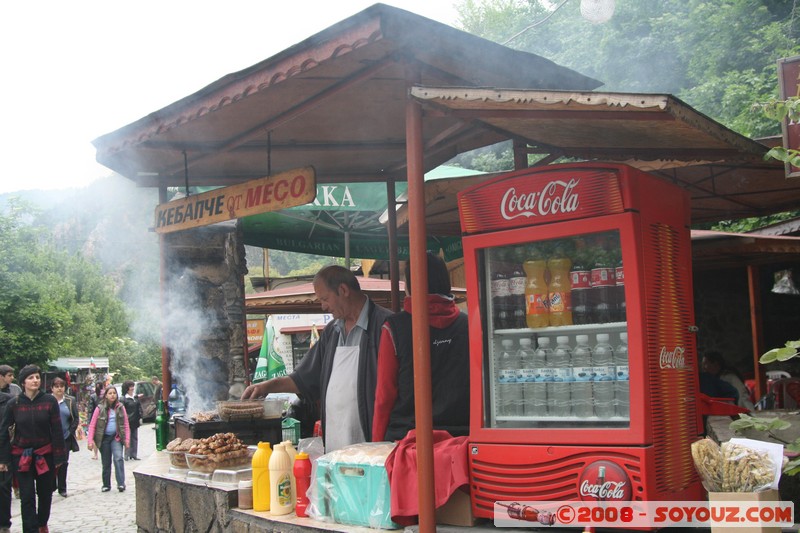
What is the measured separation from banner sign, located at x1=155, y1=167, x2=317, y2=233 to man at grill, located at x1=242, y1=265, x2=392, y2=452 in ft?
1.92

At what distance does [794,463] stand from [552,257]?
157cm

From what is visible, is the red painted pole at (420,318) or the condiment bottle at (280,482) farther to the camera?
the condiment bottle at (280,482)

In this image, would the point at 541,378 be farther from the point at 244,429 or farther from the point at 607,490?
the point at 244,429

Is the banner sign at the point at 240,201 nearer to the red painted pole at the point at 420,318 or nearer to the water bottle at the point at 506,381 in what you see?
the red painted pole at the point at 420,318

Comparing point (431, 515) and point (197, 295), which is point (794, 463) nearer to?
point (431, 515)

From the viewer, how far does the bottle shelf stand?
3863 mm

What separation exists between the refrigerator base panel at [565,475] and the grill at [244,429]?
8.10 ft

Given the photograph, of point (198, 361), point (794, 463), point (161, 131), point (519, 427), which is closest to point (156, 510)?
point (198, 361)

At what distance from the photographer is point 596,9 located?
16.7m

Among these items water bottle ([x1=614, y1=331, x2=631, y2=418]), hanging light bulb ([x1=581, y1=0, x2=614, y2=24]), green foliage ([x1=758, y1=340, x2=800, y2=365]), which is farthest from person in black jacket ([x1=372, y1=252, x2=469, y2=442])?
hanging light bulb ([x1=581, y1=0, x2=614, y2=24])

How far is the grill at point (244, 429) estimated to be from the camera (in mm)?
5934

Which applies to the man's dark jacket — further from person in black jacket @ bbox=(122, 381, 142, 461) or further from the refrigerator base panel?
person in black jacket @ bbox=(122, 381, 142, 461)

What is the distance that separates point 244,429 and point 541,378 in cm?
289

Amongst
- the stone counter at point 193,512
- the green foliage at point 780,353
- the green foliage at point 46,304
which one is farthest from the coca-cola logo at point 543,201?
the green foliage at point 46,304
